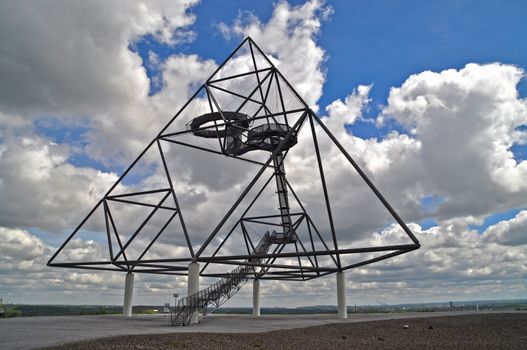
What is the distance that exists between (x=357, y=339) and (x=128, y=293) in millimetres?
23441

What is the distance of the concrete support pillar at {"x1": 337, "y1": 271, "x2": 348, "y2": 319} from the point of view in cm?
2919

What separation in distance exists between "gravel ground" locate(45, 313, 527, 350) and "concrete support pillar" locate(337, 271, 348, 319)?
Result: 9576 millimetres

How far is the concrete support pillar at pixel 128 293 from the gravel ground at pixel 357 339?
19781mm

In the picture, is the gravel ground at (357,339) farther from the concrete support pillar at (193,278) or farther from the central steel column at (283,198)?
the central steel column at (283,198)

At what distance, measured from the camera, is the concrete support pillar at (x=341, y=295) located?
29.2 m

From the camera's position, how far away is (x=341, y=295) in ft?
96.5

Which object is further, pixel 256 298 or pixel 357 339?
pixel 256 298

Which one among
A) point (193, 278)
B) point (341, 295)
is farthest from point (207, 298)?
point (341, 295)

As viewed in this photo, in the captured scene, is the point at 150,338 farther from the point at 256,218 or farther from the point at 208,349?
the point at 256,218

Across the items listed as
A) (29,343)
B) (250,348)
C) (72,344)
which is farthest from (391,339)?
(29,343)

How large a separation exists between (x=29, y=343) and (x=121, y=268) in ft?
66.0

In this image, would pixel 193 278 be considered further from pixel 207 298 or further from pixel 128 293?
pixel 128 293

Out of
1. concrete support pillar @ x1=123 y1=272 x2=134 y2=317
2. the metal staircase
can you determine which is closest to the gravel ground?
the metal staircase

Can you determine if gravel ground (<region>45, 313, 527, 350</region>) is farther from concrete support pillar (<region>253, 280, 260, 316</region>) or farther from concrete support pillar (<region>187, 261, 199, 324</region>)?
concrete support pillar (<region>253, 280, 260, 316</region>)
